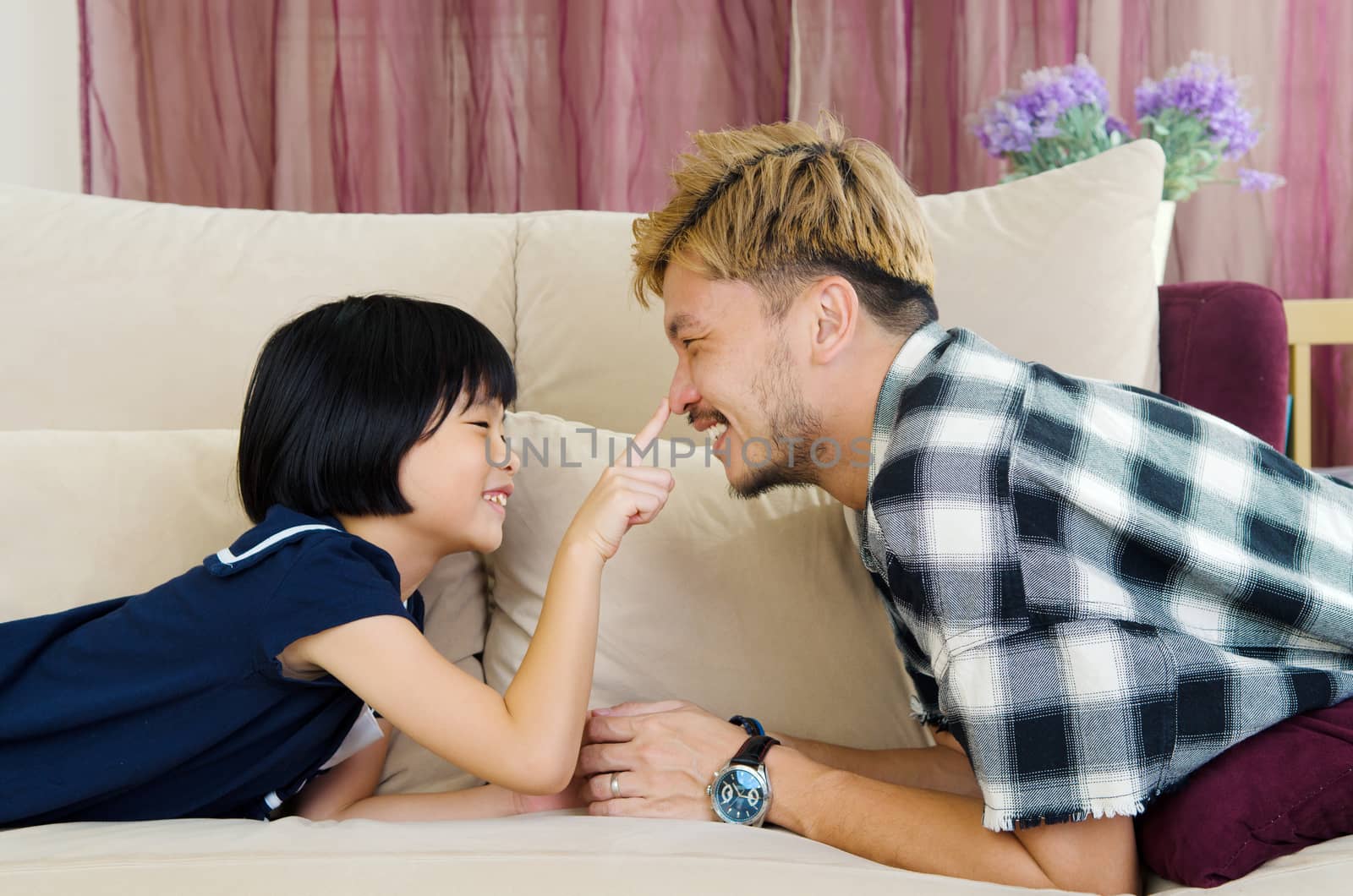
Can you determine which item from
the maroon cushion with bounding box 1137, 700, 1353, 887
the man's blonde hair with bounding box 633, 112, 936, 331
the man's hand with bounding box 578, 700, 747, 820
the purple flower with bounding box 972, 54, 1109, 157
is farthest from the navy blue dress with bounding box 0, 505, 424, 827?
the purple flower with bounding box 972, 54, 1109, 157

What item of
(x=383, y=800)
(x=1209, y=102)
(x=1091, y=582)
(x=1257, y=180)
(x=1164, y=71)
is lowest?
(x=383, y=800)

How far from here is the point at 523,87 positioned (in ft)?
8.05

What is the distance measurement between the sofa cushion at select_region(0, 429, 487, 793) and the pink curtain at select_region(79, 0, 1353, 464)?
136 cm

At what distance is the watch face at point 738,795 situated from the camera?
96 centimetres

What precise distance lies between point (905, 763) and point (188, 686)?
2.29 ft

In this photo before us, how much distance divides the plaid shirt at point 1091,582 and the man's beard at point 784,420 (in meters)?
0.13

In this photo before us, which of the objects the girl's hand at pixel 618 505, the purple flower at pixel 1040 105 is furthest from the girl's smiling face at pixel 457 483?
the purple flower at pixel 1040 105

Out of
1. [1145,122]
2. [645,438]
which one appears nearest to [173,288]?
[645,438]

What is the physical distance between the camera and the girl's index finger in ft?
3.67

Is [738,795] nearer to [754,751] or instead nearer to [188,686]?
[754,751]

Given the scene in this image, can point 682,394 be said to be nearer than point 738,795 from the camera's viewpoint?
No

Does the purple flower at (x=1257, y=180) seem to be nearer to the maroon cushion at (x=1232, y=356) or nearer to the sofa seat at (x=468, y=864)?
the maroon cushion at (x=1232, y=356)

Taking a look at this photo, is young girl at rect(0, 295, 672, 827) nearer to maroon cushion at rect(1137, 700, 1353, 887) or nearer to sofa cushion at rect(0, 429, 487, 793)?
sofa cushion at rect(0, 429, 487, 793)

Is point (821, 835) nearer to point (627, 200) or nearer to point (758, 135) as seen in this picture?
point (758, 135)
